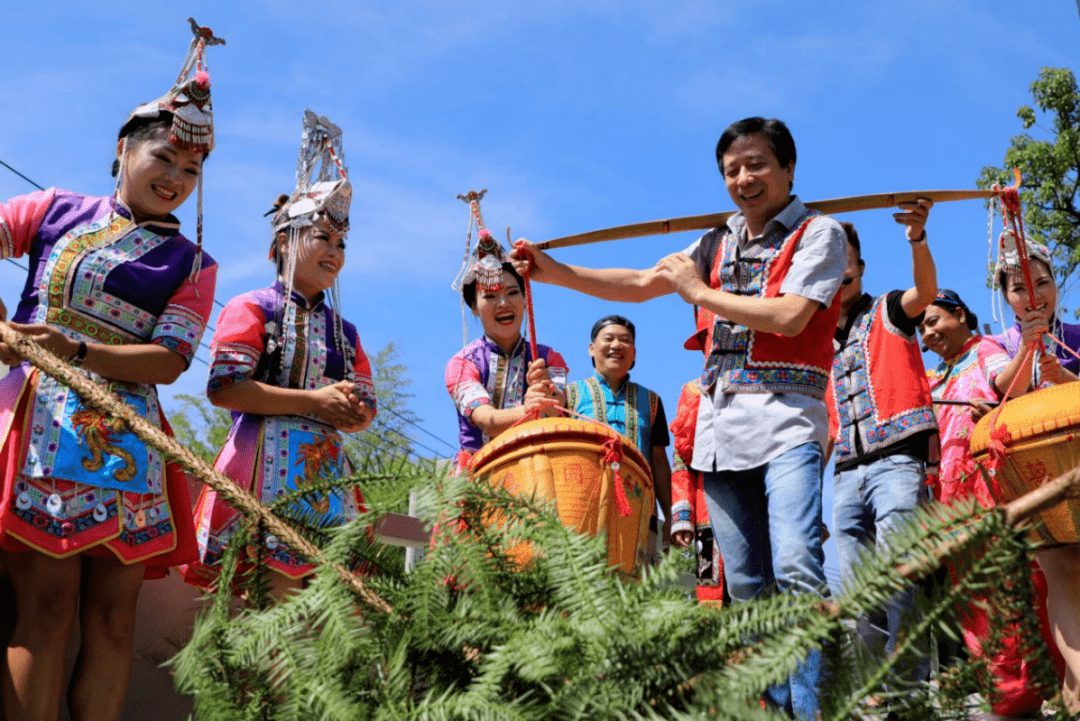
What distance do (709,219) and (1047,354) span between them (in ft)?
5.81

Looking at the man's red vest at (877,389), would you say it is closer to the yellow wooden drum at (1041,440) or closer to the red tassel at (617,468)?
the yellow wooden drum at (1041,440)

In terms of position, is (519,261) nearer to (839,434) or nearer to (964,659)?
(839,434)

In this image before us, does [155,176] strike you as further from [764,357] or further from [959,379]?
[959,379]

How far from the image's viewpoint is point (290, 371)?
3.82 metres

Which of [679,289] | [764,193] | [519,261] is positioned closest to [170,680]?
[519,261]

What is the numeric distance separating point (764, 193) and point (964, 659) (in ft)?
8.59

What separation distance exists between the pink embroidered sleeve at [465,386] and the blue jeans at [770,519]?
153 centimetres

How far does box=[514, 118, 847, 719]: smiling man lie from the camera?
3.12 meters

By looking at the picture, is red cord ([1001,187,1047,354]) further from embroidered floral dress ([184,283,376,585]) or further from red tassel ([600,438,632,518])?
embroidered floral dress ([184,283,376,585])

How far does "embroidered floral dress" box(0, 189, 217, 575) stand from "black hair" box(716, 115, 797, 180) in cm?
167

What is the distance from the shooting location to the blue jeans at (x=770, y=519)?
297 cm

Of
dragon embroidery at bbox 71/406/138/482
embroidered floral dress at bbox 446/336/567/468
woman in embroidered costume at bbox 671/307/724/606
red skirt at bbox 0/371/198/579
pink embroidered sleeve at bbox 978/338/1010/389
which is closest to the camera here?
red skirt at bbox 0/371/198/579

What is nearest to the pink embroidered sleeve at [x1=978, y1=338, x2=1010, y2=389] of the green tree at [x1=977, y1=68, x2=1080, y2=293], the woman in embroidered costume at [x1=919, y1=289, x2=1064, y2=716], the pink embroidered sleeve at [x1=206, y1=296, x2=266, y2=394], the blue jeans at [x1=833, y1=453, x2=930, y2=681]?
the woman in embroidered costume at [x1=919, y1=289, x2=1064, y2=716]

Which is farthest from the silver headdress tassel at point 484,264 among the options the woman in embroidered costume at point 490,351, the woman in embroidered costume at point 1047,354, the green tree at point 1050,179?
the green tree at point 1050,179
